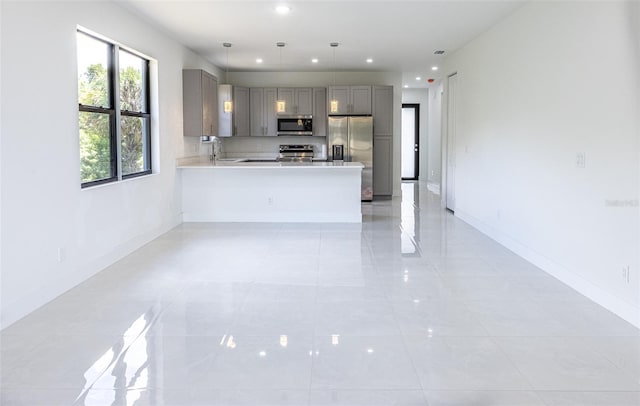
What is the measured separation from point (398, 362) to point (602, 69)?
2.65 metres

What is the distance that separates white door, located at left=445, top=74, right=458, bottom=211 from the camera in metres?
8.55

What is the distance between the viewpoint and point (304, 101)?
33.8 feet

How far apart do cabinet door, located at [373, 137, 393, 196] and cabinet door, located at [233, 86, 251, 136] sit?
2510 mm

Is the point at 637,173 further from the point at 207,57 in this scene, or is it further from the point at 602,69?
A: the point at 207,57

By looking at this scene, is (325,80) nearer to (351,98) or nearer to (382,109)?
(351,98)

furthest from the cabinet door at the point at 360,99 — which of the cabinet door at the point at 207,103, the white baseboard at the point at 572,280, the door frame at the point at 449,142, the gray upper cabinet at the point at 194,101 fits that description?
the white baseboard at the point at 572,280

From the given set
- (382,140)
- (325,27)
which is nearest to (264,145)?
(382,140)

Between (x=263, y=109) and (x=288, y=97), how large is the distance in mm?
531

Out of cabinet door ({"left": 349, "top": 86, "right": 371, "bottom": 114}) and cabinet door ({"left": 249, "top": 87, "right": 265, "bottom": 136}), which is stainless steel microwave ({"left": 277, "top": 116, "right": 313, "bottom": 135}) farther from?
cabinet door ({"left": 349, "top": 86, "right": 371, "bottom": 114})

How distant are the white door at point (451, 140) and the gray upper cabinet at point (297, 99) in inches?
107

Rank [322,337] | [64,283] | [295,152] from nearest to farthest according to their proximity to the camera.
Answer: [322,337], [64,283], [295,152]

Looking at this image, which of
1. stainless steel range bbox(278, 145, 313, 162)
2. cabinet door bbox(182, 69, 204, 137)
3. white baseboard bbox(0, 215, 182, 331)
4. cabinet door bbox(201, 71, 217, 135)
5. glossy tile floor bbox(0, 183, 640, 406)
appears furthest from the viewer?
stainless steel range bbox(278, 145, 313, 162)

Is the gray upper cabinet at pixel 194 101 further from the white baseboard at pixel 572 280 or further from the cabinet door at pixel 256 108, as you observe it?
the white baseboard at pixel 572 280

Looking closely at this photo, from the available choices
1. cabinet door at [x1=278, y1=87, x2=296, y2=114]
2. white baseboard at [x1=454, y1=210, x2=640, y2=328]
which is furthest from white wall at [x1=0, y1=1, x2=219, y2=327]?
cabinet door at [x1=278, y1=87, x2=296, y2=114]
